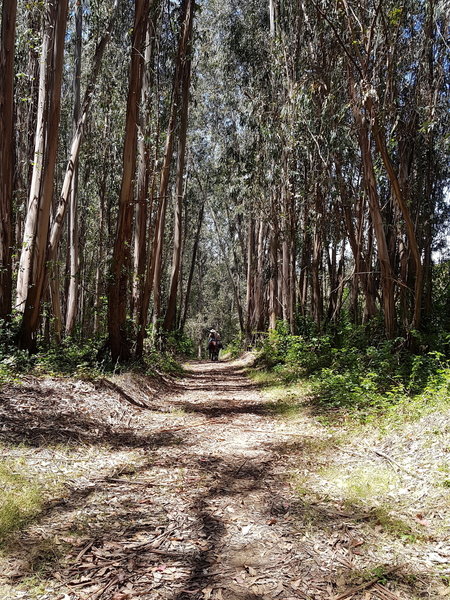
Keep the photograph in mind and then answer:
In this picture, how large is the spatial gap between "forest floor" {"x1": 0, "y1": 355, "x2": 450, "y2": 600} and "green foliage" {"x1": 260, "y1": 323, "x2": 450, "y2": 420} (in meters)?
0.82

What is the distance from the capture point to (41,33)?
29.8 ft

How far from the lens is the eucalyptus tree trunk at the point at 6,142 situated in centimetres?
677

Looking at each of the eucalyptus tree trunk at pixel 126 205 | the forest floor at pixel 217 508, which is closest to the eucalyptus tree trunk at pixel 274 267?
the eucalyptus tree trunk at pixel 126 205

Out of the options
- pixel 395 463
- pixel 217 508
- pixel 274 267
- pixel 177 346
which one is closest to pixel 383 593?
pixel 217 508

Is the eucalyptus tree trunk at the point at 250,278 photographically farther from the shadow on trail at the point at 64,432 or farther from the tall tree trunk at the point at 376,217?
the shadow on trail at the point at 64,432

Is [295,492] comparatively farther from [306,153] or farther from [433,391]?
[306,153]

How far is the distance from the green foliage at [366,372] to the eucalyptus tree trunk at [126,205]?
3761 millimetres

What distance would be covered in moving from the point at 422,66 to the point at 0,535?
1113cm

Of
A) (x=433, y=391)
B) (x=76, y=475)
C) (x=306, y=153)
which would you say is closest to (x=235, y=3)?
(x=306, y=153)

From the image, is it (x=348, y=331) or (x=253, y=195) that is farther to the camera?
(x=253, y=195)

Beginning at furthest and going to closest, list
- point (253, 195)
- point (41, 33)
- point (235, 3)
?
point (235, 3)
point (253, 195)
point (41, 33)

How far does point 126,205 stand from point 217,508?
19.3 ft

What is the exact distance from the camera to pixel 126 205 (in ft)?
25.9

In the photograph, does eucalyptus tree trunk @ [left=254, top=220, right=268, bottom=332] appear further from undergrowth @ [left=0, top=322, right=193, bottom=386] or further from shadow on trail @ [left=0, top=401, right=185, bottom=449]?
shadow on trail @ [left=0, top=401, right=185, bottom=449]
